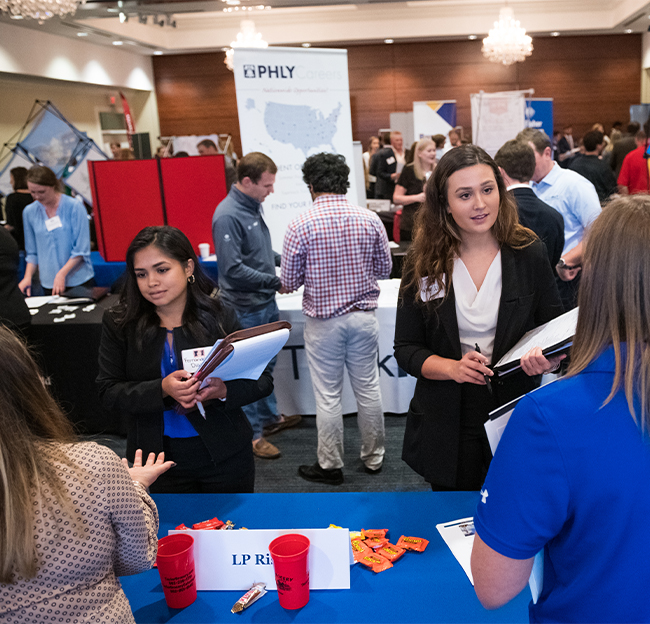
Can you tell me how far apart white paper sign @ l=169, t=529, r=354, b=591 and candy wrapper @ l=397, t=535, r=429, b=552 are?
143mm

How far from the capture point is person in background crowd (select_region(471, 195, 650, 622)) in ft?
2.27

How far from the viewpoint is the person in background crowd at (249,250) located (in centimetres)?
317

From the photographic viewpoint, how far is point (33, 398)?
89 centimetres

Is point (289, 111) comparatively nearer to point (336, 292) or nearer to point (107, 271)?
point (336, 292)

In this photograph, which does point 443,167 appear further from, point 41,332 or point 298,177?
point 41,332

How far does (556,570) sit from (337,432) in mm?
2328

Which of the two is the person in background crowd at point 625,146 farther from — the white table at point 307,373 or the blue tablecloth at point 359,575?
the blue tablecloth at point 359,575

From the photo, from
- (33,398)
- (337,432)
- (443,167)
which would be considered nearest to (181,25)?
(337,432)

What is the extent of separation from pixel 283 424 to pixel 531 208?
1.94 m

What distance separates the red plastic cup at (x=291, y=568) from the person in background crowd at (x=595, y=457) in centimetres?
48

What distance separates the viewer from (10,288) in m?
3.18

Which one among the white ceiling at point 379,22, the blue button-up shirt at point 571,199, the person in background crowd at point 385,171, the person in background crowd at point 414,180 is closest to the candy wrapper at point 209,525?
the blue button-up shirt at point 571,199

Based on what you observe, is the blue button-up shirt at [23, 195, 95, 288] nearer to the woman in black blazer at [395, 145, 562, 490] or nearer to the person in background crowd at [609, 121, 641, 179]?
the woman in black blazer at [395, 145, 562, 490]

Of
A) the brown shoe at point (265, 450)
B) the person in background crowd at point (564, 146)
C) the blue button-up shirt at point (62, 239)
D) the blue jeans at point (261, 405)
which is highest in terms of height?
the person in background crowd at point (564, 146)
